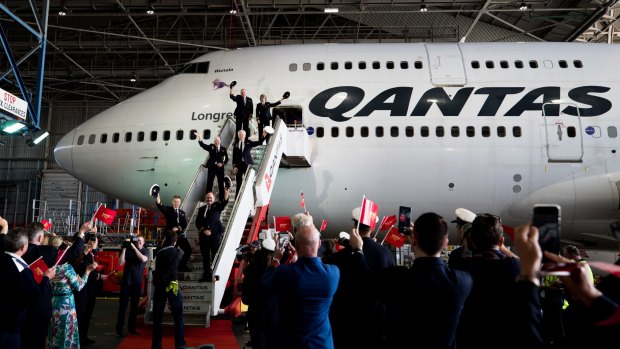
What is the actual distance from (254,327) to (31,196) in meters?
34.1

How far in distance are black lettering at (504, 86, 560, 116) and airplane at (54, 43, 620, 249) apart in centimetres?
3

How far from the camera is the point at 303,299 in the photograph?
3.28 metres

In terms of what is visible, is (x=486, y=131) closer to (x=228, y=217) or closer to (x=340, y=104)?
(x=340, y=104)

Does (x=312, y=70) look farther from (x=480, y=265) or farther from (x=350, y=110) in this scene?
(x=480, y=265)

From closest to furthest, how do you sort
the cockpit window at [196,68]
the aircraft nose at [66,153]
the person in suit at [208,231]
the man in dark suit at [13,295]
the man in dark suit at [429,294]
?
the man in dark suit at [429,294] → the man in dark suit at [13,295] → the person in suit at [208,231] → the aircraft nose at [66,153] → the cockpit window at [196,68]

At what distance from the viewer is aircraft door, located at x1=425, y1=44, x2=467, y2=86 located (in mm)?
11945

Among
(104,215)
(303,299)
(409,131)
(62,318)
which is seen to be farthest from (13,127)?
(303,299)

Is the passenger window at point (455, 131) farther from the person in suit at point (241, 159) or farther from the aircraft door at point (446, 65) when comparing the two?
the person in suit at point (241, 159)

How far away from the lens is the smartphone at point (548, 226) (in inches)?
74.6

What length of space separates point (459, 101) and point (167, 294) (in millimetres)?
8204

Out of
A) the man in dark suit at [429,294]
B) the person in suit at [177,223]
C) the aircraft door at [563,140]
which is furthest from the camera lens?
the aircraft door at [563,140]

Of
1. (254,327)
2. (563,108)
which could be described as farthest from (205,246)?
(563,108)

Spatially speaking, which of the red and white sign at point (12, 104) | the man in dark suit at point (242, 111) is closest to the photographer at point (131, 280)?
the man in dark suit at point (242, 111)

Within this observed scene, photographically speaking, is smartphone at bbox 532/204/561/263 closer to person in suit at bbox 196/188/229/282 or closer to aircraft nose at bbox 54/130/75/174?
person in suit at bbox 196/188/229/282
